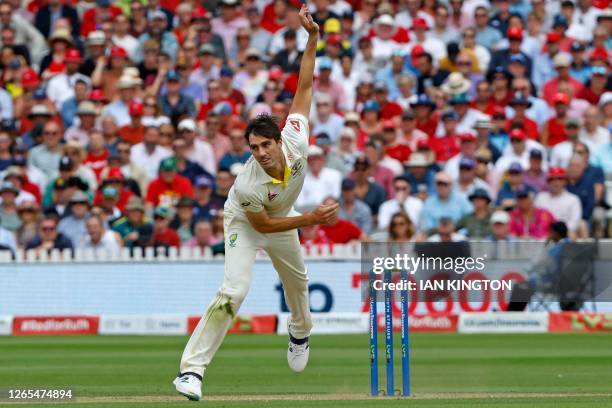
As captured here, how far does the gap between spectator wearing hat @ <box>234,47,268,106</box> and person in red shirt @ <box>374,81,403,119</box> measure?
4.74 ft

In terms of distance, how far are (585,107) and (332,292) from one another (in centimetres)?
401

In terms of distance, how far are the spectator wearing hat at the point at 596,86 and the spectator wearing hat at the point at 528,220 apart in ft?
8.38

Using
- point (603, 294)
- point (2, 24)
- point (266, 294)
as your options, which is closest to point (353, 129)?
point (266, 294)

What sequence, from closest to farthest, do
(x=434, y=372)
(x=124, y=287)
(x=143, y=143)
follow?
1. (x=434, y=372)
2. (x=124, y=287)
3. (x=143, y=143)

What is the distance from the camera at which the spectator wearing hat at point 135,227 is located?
15547 millimetres

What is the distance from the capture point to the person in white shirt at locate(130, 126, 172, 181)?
54.4 feet

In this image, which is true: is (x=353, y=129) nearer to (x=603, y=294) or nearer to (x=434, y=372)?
(x=603, y=294)

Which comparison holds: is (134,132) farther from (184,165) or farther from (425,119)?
(425,119)

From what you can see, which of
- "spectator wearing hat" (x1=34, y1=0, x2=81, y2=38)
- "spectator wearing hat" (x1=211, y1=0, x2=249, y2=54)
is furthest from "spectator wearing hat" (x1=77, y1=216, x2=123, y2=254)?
"spectator wearing hat" (x1=34, y1=0, x2=81, y2=38)

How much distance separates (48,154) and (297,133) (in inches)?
354

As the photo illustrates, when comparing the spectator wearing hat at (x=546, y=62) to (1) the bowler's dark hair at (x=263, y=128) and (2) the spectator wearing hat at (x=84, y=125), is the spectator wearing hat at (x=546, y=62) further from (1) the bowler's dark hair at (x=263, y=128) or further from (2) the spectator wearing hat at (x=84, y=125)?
(1) the bowler's dark hair at (x=263, y=128)

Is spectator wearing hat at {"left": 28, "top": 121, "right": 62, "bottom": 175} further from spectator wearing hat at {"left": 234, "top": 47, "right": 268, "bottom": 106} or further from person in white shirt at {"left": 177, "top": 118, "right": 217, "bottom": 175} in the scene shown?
spectator wearing hat at {"left": 234, "top": 47, "right": 268, "bottom": 106}

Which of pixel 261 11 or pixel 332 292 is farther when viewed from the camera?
pixel 261 11

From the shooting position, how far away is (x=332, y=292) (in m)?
15.2
